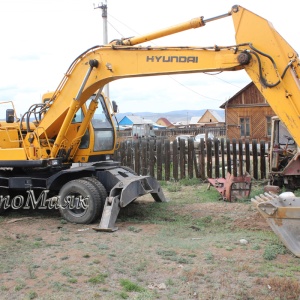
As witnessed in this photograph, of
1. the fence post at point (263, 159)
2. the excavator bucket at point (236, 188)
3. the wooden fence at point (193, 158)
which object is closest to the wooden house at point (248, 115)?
the wooden fence at point (193, 158)

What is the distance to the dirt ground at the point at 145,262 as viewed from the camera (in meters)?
5.11

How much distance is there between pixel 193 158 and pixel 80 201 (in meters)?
6.59

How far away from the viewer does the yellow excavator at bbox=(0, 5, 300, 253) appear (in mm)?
7082

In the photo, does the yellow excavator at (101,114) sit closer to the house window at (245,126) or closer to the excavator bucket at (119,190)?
the excavator bucket at (119,190)

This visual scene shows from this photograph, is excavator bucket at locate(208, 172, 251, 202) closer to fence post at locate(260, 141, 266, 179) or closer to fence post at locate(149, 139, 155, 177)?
fence post at locate(260, 141, 266, 179)

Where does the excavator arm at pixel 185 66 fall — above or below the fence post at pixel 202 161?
above

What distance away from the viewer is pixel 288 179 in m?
11.3

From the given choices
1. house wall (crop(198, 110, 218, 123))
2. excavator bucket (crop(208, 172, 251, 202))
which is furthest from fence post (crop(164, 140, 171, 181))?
house wall (crop(198, 110, 218, 123))

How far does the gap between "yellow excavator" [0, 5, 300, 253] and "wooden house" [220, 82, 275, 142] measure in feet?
83.8

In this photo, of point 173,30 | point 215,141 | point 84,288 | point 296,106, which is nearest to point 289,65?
point 296,106

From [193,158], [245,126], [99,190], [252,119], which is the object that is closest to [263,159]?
[193,158]

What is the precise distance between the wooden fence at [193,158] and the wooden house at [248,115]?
20014 millimetres

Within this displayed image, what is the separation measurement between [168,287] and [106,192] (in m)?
4.13

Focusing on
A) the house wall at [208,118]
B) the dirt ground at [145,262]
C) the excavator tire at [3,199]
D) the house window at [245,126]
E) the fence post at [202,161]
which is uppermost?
the house wall at [208,118]
